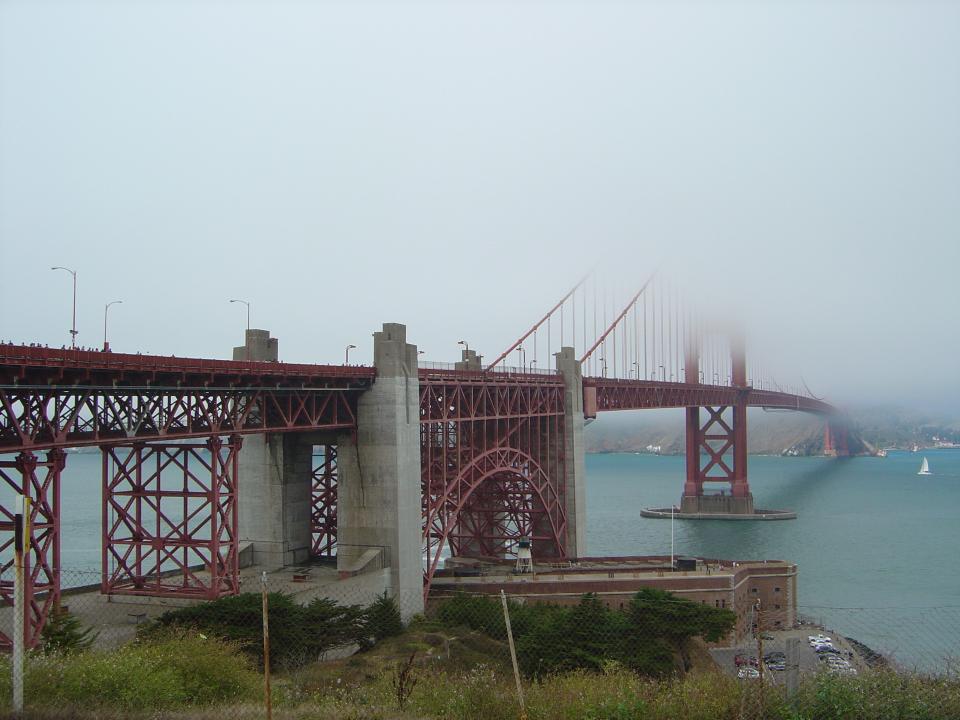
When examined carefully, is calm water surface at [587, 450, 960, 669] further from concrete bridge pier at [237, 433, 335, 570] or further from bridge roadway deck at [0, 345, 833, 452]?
concrete bridge pier at [237, 433, 335, 570]

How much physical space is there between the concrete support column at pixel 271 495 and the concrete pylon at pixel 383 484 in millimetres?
2436

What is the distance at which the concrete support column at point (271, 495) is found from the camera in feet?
98.5

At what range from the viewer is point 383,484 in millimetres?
28281

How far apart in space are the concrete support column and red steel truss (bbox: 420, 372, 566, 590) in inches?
181

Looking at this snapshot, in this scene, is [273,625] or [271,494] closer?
[273,625]

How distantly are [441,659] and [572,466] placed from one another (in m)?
25.1

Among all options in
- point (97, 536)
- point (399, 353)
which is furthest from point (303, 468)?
point (97, 536)

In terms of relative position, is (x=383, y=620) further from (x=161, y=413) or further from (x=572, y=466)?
(x=572, y=466)

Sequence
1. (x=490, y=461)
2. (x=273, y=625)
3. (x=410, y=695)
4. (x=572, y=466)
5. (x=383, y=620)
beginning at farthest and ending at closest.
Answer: (x=572, y=466), (x=490, y=461), (x=383, y=620), (x=273, y=625), (x=410, y=695)

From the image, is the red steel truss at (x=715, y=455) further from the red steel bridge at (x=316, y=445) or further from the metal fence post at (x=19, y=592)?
the metal fence post at (x=19, y=592)

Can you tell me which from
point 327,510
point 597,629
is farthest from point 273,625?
point 327,510

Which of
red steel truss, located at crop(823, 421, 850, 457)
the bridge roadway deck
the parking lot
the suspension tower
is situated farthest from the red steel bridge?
red steel truss, located at crop(823, 421, 850, 457)

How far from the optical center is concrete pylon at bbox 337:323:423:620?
2823 centimetres

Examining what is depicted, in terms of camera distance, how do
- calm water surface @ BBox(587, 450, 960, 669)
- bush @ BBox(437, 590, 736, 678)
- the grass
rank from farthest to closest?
calm water surface @ BBox(587, 450, 960, 669)
bush @ BBox(437, 590, 736, 678)
the grass
